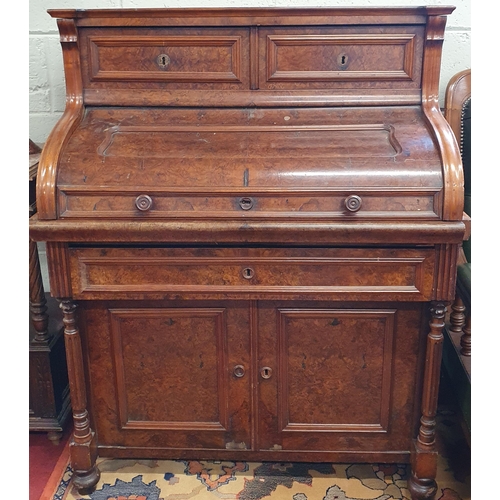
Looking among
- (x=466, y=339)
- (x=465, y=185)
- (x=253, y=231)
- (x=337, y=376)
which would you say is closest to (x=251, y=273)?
(x=253, y=231)

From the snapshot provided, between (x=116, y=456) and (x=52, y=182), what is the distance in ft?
3.26

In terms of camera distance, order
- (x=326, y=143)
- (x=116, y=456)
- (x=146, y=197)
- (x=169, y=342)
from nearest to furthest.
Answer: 1. (x=146, y=197)
2. (x=326, y=143)
3. (x=169, y=342)
4. (x=116, y=456)

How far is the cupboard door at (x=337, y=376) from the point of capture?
A: 1732mm

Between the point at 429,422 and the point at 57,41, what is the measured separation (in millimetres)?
2059

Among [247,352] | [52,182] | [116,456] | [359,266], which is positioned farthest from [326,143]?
[116,456]

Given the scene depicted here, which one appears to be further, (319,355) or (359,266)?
(319,355)

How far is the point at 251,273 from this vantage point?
1.63 metres

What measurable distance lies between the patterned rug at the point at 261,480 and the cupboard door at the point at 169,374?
15cm

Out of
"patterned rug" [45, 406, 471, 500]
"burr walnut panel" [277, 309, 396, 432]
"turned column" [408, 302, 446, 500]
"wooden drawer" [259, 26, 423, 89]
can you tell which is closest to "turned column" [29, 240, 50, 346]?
"patterned rug" [45, 406, 471, 500]

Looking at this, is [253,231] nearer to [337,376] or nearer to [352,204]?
[352,204]

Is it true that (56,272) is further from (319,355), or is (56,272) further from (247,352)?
(319,355)

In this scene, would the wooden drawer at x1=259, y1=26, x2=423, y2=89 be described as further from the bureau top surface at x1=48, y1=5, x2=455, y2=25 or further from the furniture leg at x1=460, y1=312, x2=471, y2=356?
the furniture leg at x1=460, y1=312, x2=471, y2=356

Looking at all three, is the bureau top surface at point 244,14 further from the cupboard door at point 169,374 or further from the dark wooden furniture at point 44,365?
the cupboard door at point 169,374

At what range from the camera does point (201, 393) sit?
185 centimetres
